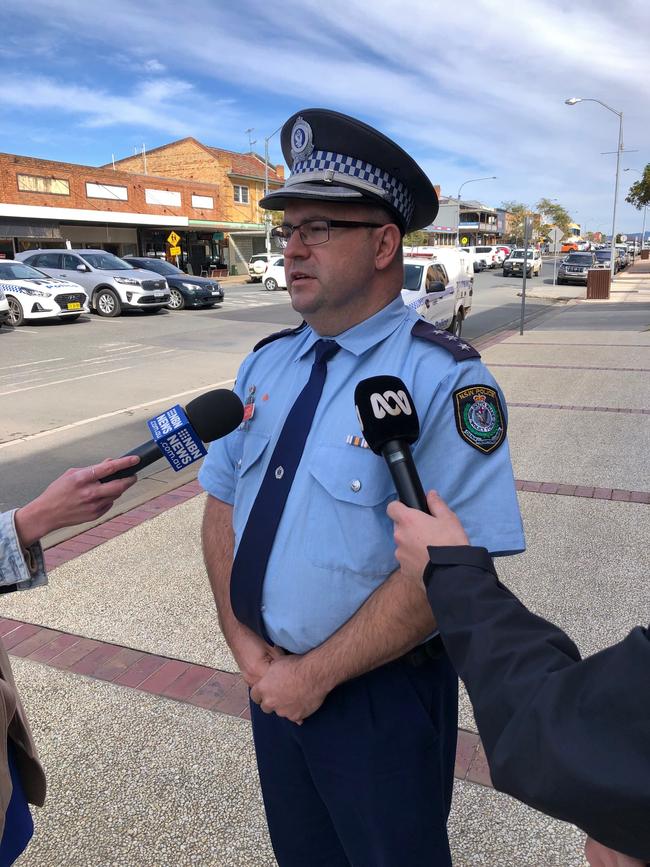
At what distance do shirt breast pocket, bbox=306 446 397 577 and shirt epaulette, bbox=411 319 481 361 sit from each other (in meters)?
0.33

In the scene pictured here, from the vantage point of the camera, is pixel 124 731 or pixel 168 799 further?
pixel 124 731

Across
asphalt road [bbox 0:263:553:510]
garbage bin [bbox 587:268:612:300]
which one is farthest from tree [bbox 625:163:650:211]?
asphalt road [bbox 0:263:553:510]

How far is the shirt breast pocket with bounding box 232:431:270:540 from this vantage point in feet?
6.03

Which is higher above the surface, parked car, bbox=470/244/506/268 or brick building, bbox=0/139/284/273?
brick building, bbox=0/139/284/273

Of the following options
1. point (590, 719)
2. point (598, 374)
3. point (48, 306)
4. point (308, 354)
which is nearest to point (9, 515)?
point (308, 354)

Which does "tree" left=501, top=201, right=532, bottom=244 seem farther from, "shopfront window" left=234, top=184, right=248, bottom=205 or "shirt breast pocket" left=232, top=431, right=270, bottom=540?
"shirt breast pocket" left=232, top=431, right=270, bottom=540

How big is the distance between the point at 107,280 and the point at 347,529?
782 inches

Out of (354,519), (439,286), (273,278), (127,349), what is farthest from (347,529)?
(273,278)

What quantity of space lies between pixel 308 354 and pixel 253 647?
2.61 feet

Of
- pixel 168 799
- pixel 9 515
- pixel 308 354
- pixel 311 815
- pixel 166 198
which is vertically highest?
pixel 166 198

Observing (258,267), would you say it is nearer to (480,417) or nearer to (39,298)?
(39,298)

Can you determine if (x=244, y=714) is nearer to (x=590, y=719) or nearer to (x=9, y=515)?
(x=9, y=515)

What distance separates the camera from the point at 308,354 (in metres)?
1.92

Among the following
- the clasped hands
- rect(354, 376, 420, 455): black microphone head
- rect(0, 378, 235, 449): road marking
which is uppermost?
rect(354, 376, 420, 455): black microphone head
